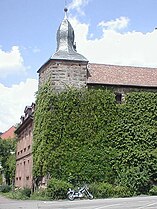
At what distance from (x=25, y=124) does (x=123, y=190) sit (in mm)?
16968

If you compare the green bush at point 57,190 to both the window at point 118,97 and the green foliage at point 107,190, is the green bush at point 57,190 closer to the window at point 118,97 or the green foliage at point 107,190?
the green foliage at point 107,190

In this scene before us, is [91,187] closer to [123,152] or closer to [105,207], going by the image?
[123,152]

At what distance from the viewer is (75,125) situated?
30.5 m

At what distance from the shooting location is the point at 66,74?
105 ft

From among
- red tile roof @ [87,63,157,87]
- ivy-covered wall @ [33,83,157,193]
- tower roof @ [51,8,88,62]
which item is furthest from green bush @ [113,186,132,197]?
tower roof @ [51,8,88,62]

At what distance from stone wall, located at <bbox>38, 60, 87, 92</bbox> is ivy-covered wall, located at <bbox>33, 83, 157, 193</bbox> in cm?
64

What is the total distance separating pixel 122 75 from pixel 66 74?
561 cm

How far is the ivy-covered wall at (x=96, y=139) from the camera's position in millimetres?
29656

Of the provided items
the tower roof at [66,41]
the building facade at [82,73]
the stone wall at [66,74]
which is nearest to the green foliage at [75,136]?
the stone wall at [66,74]

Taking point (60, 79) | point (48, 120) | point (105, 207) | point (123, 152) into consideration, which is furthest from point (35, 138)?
point (105, 207)

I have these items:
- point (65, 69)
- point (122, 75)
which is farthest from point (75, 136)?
point (122, 75)

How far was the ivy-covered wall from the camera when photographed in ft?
97.3

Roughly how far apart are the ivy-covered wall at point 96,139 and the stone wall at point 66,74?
0.64 meters

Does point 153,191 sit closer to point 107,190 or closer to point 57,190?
point 107,190
